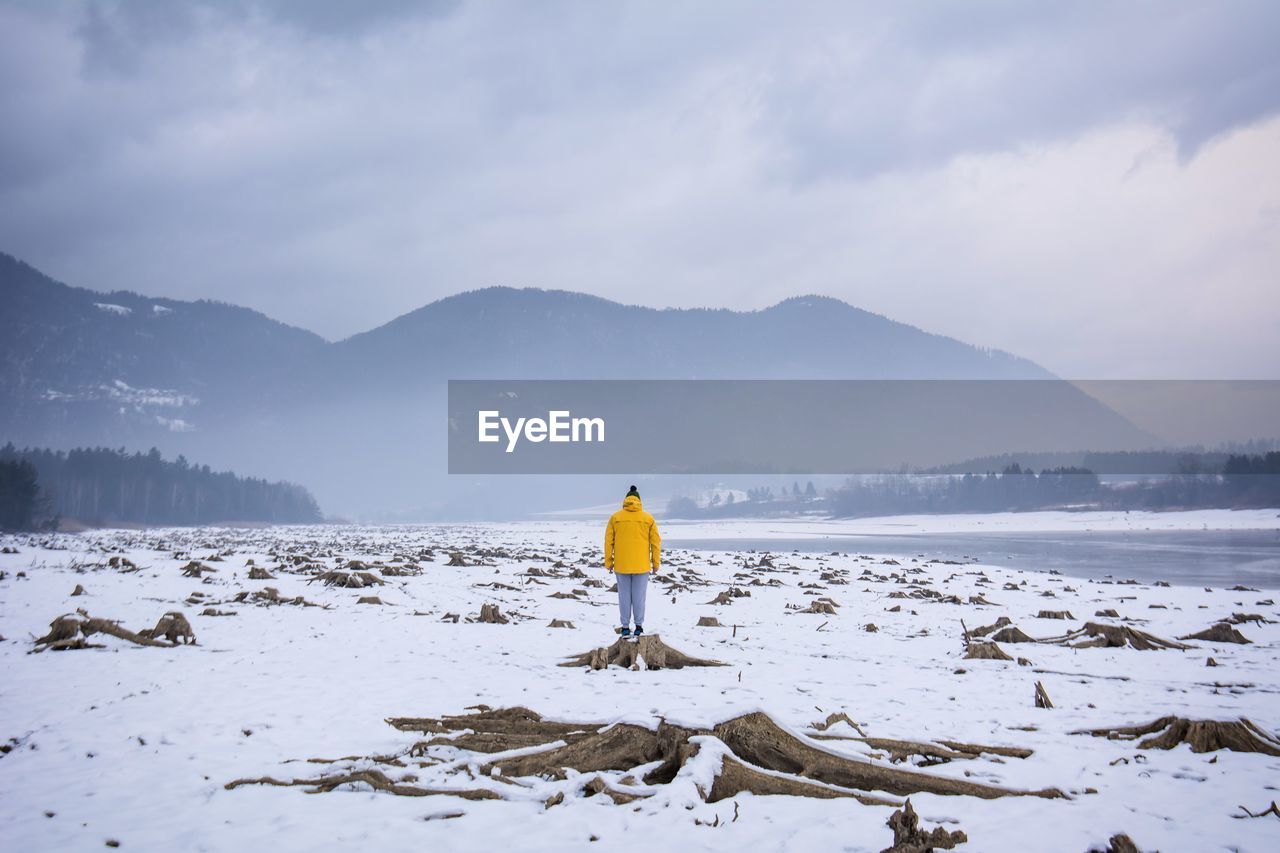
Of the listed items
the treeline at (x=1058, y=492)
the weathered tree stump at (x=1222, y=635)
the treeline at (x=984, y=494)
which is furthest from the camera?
the treeline at (x=984, y=494)

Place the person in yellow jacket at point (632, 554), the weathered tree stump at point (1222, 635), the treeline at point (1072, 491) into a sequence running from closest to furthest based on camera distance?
the person in yellow jacket at point (632, 554) < the weathered tree stump at point (1222, 635) < the treeline at point (1072, 491)

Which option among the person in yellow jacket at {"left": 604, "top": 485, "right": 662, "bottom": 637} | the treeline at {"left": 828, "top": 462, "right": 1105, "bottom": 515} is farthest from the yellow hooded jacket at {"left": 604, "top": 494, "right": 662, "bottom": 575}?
the treeline at {"left": 828, "top": 462, "right": 1105, "bottom": 515}

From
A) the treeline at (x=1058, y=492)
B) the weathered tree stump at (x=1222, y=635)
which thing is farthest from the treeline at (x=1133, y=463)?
the weathered tree stump at (x=1222, y=635)

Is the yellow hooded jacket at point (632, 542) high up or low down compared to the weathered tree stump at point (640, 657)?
up

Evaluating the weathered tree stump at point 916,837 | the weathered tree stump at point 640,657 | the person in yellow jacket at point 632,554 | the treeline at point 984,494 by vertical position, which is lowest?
the treeline at point 984,494

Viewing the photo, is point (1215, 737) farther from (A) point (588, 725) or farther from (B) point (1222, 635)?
(B) point (1222, 635)

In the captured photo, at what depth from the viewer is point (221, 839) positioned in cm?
518

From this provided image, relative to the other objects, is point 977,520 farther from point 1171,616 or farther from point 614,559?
point 614,559

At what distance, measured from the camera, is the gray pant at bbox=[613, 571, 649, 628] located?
46.1ft

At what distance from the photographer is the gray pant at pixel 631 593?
14055 millimetres

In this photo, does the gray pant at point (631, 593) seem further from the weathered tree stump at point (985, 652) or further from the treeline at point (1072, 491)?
the treeline at point (1072, 491)

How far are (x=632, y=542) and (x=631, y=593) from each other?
1.07 metres

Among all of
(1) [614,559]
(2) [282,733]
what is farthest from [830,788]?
(1) [614,559]

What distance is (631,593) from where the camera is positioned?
14.2 metres
